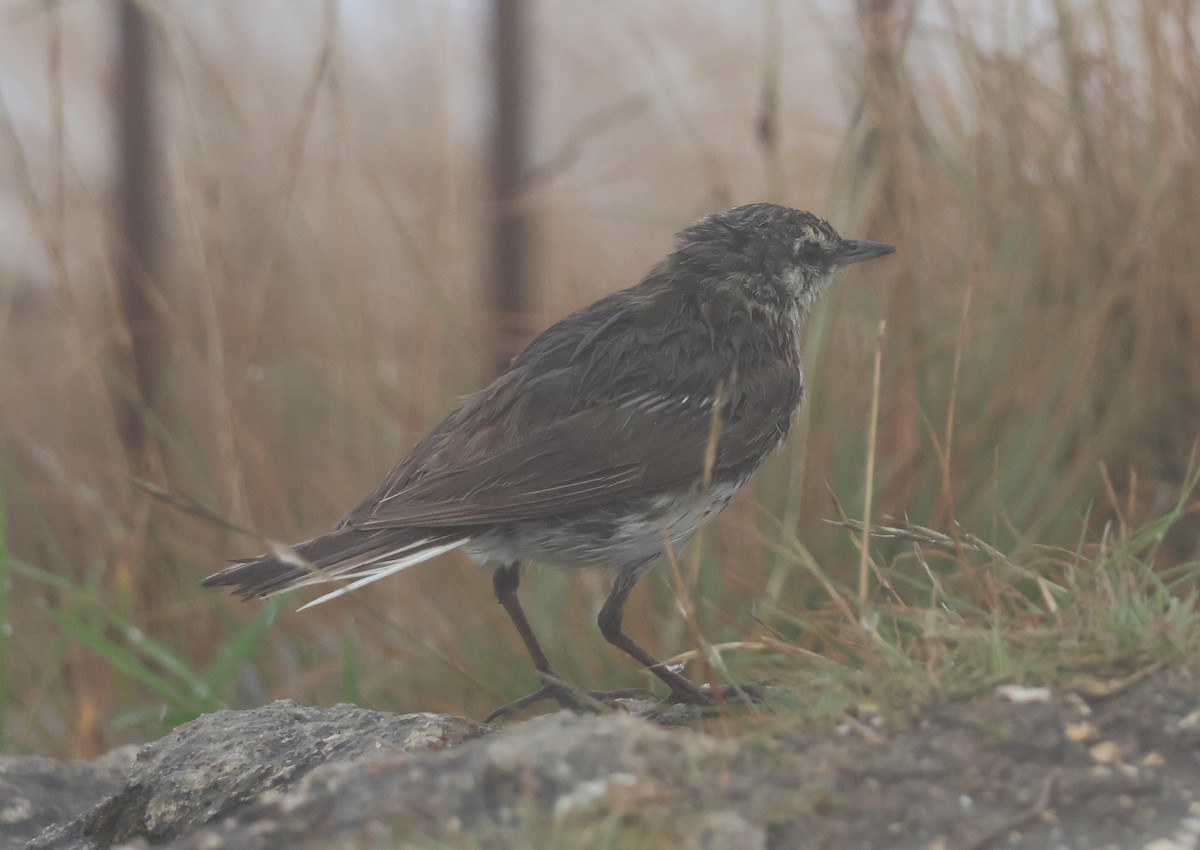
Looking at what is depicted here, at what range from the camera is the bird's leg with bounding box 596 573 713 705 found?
3.10 meters

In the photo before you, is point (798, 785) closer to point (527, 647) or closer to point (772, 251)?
point (527, 647)

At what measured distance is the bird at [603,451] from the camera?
3066 millimetres

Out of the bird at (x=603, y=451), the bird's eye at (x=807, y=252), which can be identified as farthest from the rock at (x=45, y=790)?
the bird's eye at (x=807, y=252)

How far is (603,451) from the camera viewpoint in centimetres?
318

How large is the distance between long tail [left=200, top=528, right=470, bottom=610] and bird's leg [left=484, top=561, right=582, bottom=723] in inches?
14.4

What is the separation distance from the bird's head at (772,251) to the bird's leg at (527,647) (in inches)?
36.2

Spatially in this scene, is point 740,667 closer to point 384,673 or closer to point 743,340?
point 743,340

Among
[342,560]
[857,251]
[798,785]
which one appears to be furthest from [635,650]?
[857,251]

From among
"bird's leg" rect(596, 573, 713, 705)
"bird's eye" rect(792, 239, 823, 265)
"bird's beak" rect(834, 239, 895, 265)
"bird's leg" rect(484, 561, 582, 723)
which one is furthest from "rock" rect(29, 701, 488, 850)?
"bird's beak" rect(834, 239, 895, 265)

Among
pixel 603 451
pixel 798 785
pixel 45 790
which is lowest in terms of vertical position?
pixel 45 790

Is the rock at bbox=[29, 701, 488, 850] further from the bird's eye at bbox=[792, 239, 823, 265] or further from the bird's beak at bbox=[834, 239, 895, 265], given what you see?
the bird's beak at bbox=[834, 239, 895, 265]

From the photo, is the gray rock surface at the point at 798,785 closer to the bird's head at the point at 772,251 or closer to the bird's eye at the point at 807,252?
the bird's head at the point at 772,251

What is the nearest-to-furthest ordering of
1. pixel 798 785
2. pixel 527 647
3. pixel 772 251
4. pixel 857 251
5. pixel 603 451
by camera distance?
pixel 798 785
pixel 603 451
pixel 527 647
pixel 772 251
pixel 857 251

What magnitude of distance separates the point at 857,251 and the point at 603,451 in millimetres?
1119
